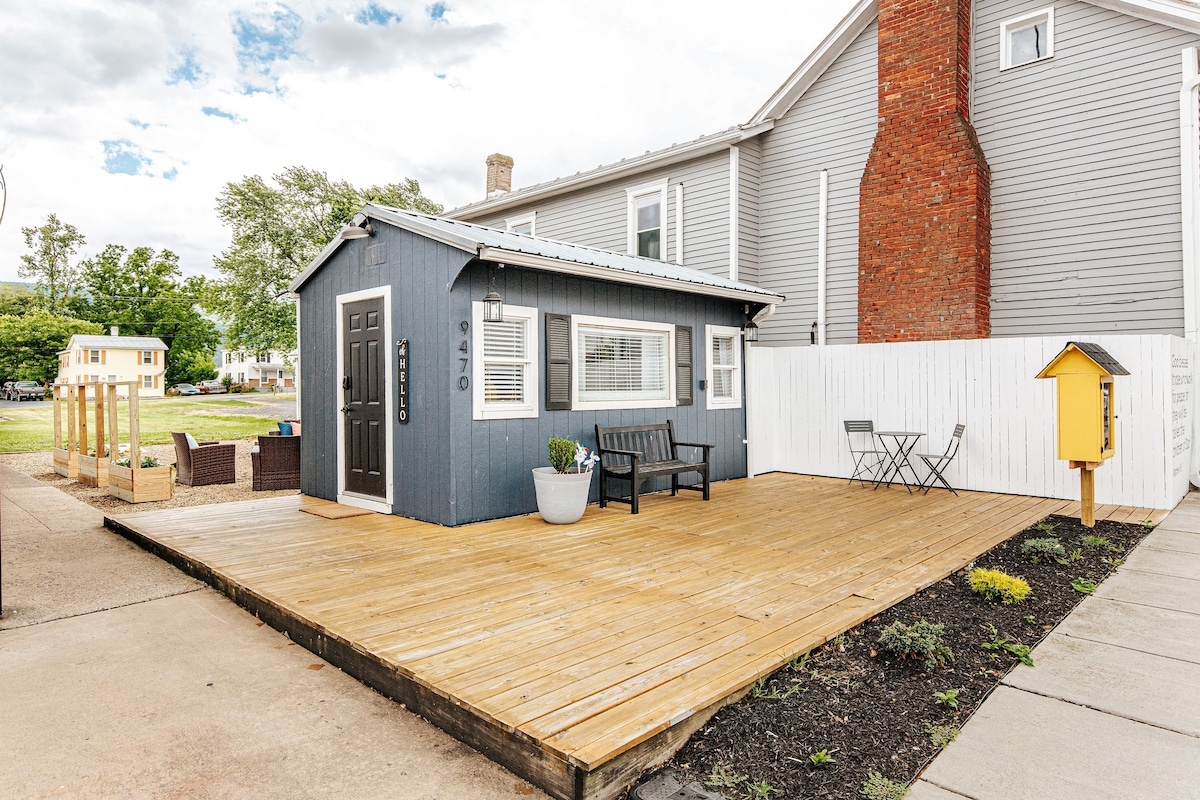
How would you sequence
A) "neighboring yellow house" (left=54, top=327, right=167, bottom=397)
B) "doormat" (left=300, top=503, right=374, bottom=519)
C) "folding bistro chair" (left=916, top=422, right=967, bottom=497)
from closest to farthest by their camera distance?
"doormat" (left=300, top=503, right=374, bottom=519) → "folding bistro chair" (left=916, top=422, right=967, bottom=497) → "neighboring yellow house" (left=54, top=327, right=167, bottom=397)

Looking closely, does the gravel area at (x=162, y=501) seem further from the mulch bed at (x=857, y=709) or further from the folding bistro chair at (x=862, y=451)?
the folding bistro chair at (x=862, y=451)

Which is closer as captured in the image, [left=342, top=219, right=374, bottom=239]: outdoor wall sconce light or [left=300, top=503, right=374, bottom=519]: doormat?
[left=300, top=503, right=374, bottom=519]: doormat

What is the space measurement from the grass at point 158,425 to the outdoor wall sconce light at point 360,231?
8780 millimetres

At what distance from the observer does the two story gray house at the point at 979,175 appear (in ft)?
25.0

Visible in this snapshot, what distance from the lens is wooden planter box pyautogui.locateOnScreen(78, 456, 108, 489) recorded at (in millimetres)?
8883

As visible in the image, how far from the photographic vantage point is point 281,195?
2031 cm

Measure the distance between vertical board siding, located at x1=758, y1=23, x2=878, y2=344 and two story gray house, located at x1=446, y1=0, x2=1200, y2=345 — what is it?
25 millimetres

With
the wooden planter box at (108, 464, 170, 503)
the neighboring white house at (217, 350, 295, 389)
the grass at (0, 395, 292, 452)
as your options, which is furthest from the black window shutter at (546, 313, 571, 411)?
the neighboring white house at (217, 350, 295, 389)

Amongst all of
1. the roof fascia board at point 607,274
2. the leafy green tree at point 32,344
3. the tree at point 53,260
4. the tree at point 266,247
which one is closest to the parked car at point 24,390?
the leafy green tree at point 32,344

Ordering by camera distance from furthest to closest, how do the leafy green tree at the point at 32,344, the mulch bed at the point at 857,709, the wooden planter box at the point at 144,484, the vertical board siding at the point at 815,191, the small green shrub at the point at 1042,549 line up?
the leafy green tree at the point at 32,344 → the vertical board siding at the point at 815,191 → the wooden planter box at the point at 144,484 → the small green shrub at the point at 1042,549 → the mulch bed at the point at 857,709

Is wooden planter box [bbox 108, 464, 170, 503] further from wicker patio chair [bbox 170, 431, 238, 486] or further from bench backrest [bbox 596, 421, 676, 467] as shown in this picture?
bench backrest [bbox 596, 421, 676, 467]

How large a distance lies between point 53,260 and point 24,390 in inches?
387

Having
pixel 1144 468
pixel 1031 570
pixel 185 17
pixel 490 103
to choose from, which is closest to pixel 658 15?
pixel 490 103

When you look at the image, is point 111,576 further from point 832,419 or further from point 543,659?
point 832,419
